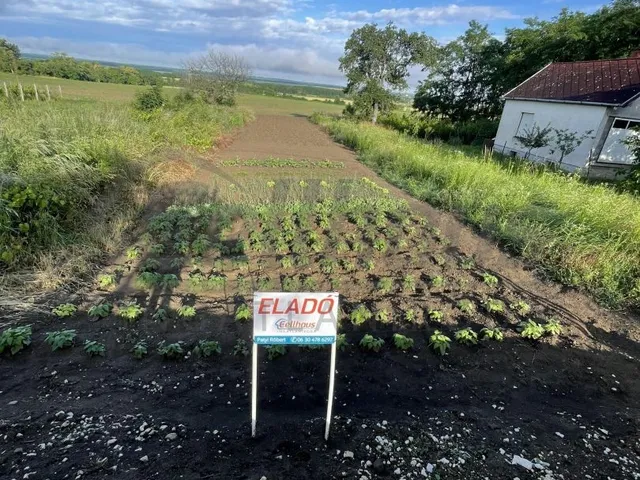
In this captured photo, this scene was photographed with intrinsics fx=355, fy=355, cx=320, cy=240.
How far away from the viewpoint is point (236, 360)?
3.25 m

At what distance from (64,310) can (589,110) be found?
1716 centimetres

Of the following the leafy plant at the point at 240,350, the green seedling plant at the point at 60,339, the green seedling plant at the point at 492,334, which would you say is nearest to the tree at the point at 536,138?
the green seedling plant at the point at 492,334

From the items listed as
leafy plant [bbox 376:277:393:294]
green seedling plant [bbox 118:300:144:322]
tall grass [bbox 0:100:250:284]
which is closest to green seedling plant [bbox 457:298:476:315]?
leafy plant [bbox 376:277:393:294]

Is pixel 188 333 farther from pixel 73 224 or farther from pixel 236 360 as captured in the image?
pixel 73 224

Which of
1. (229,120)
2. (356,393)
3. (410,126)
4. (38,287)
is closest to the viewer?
(356,393)

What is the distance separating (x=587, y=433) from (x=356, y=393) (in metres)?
1.74

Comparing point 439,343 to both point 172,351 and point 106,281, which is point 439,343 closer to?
point 172,351

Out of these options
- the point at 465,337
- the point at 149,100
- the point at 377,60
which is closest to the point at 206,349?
the point at 465,337

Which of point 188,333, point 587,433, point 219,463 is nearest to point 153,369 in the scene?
point 188,333

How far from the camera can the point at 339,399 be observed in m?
2.87

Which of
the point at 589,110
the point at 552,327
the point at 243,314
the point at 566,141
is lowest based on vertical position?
the point at 243,314

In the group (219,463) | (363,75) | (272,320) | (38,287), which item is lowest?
(38,287)

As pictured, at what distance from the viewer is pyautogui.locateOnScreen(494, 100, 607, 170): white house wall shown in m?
13.4

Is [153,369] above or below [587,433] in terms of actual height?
below
